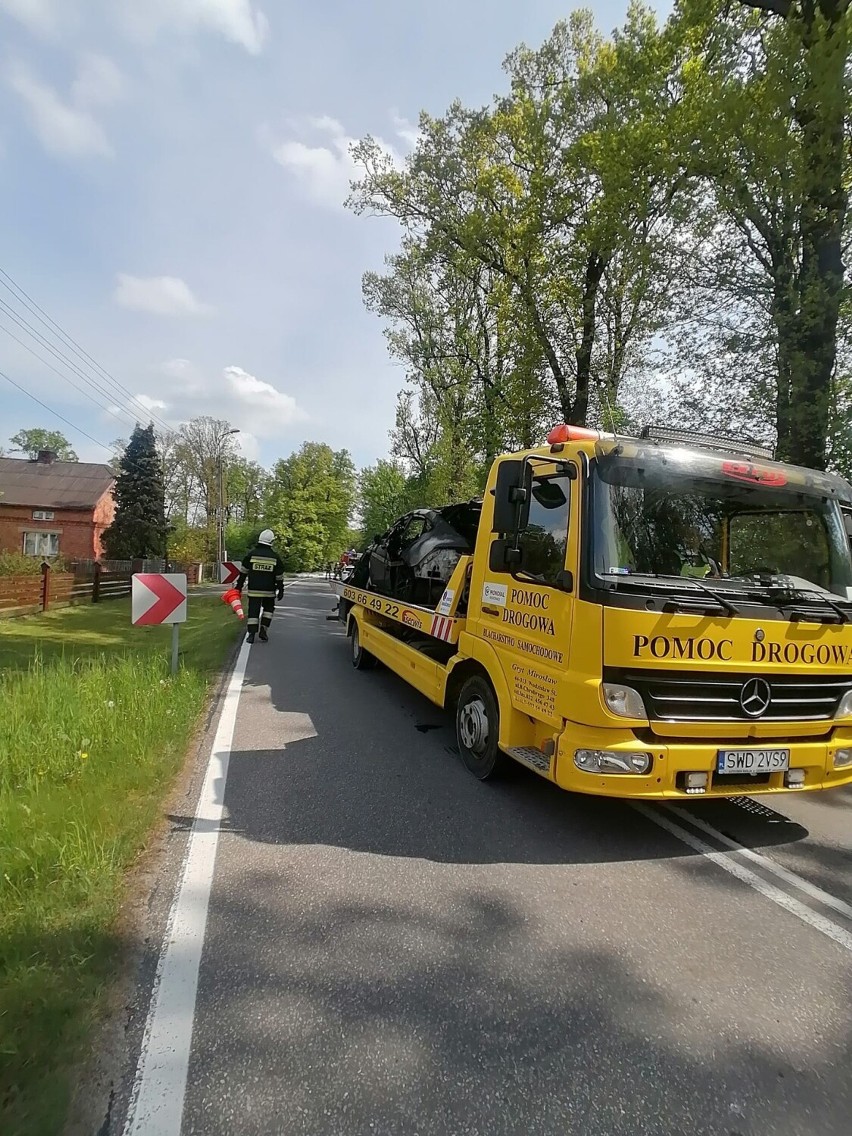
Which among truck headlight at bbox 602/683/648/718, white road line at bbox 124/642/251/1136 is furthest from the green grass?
truck headlight at bbox 602/683/648/718

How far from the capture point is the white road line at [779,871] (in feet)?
11.0

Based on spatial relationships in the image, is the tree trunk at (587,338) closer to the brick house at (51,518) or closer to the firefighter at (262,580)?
the firefighter at (262,580)

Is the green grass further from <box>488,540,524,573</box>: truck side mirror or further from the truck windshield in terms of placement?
the truck windshield

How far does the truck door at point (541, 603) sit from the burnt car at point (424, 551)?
165 cm

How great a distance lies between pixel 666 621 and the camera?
11.7 feet

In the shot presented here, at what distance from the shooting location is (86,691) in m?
6.23

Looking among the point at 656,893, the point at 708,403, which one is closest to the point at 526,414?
the point at 708,403

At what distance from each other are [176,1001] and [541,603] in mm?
2824

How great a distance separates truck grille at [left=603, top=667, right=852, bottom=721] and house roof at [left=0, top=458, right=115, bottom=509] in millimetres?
43022

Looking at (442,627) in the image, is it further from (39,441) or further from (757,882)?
(39,441)

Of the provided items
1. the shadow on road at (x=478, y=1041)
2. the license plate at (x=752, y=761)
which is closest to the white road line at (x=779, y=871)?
the license plate at (x=752, y=761)

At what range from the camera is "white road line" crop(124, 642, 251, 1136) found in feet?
6.40

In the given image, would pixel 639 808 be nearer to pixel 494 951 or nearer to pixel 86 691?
pixel 494 951

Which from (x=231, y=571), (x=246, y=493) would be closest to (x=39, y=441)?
(x=246, y=493)
